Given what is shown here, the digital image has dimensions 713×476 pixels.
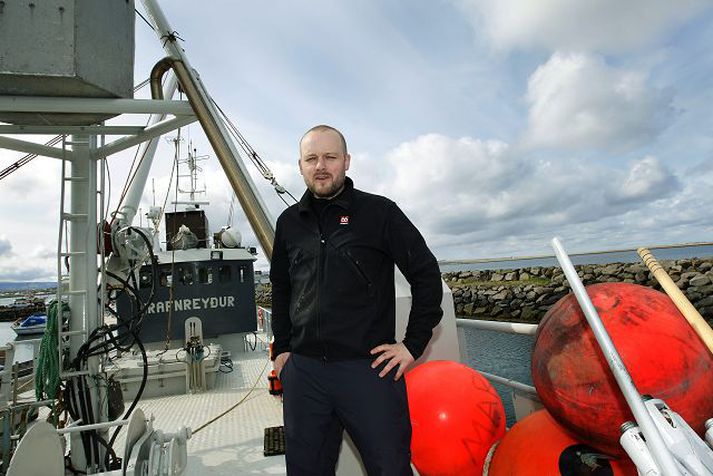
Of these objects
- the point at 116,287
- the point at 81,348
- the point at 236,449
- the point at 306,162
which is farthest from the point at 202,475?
the point at 306,162

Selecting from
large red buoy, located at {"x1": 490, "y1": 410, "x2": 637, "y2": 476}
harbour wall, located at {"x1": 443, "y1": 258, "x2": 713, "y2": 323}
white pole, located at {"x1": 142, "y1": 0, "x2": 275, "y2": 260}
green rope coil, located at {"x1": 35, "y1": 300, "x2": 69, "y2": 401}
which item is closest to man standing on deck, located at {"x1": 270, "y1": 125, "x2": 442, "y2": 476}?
large red buoy, located at {"x1": 490, "y1": 410, "x2": 637, "y2": 476}

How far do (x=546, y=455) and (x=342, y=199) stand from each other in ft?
4.76

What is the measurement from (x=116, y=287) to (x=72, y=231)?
98 centimetres

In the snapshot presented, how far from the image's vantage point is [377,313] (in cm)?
189

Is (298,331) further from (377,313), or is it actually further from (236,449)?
(236,449)

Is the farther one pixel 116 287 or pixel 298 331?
pixel 116 287

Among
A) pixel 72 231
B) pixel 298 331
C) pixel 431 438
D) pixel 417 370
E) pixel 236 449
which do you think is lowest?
pixel 236 449

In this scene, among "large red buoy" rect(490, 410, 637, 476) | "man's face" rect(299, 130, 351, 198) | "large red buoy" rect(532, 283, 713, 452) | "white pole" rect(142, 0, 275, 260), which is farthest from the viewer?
"white pole" rect(142, 0, 275, 260)

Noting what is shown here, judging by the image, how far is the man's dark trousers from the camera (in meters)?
1.76

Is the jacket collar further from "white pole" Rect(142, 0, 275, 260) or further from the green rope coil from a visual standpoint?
the green rope coil

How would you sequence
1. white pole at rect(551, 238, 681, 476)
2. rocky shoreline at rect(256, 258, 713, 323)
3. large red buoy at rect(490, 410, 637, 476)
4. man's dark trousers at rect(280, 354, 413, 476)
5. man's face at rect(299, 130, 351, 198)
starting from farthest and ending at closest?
rocky shoreline at rect(256, 258, 713, 323) → man's face at rect(299, 130, 351, 198) → man's dark trousers at rect(280, 354, 413, 476) → large red buoy at rect(490, 410, 637, 476) → white pole at rect(551, 238, 681, 476)

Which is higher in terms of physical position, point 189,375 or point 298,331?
point 298,331

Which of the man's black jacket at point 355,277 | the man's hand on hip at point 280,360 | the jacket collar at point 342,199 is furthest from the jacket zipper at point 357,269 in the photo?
the man's hand on hip at point 280,360

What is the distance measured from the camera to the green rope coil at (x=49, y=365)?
367 cm
